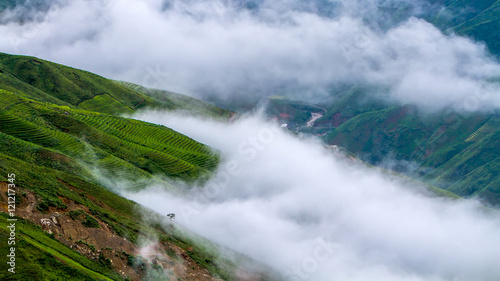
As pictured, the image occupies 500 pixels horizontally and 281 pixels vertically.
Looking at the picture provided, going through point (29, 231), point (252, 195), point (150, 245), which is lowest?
point (29, 231)

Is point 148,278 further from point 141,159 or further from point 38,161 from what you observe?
point 141,159

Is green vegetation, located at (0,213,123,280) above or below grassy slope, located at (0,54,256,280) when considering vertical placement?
below

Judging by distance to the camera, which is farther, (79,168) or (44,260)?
(79,168)

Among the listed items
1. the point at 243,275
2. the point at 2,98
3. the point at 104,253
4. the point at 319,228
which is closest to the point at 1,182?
the point at 104,253

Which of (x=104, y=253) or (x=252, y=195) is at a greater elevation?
(x=252, y=195)

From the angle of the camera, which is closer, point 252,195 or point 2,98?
point 2,98

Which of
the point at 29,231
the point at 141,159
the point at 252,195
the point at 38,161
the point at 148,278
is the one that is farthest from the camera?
the point at 252,195

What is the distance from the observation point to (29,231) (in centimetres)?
6862

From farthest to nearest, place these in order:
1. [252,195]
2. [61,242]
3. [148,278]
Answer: [252,195] → [148,278] → [61,242]

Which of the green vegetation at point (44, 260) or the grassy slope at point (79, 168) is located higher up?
the grassy slope at point (79, 168)

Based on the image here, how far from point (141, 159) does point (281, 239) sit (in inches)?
1967

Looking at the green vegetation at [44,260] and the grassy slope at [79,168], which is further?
the grassy slope at [79,168]

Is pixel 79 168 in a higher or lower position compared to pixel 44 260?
higher

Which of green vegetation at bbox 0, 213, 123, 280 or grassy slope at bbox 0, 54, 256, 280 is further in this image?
grassy slope at bbox 0, 54, 256, 280
